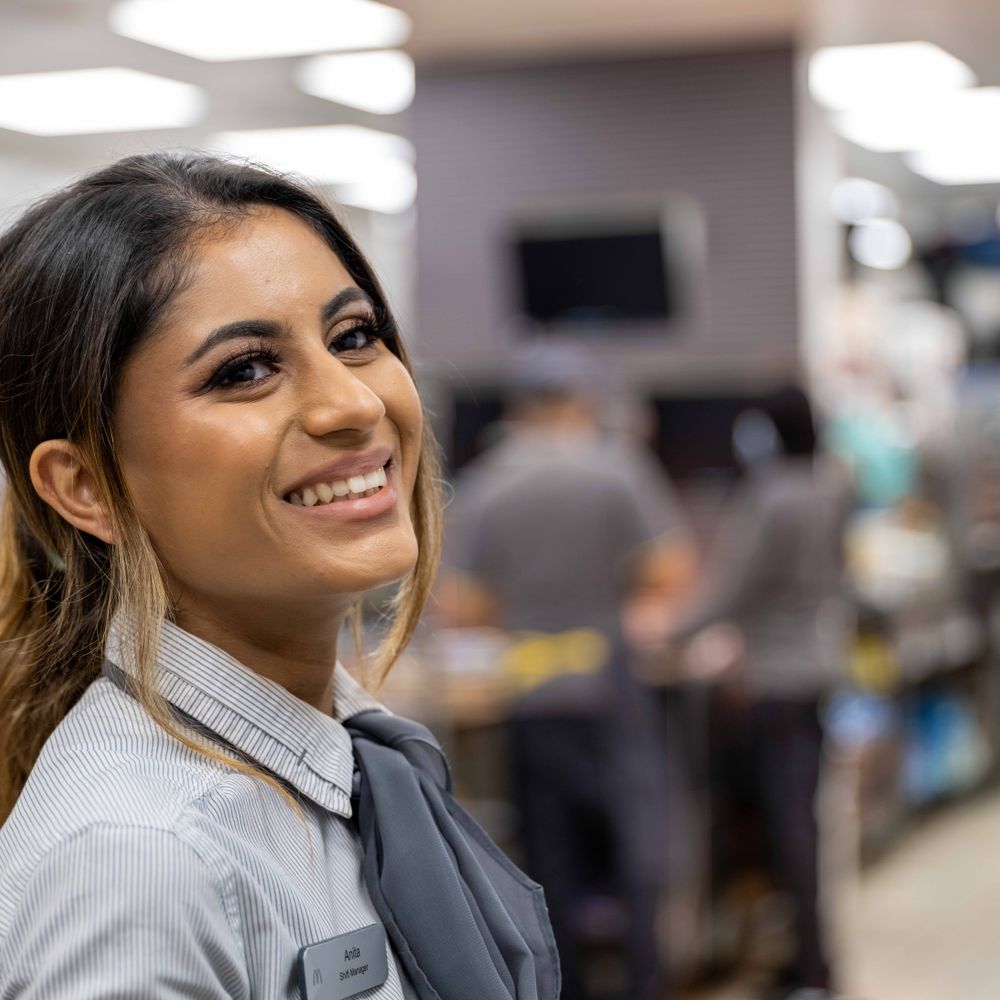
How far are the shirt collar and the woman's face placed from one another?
0.06 meters

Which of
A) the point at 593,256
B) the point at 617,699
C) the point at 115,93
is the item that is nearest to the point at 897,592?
the point at 593,256

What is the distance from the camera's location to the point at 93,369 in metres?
1.18

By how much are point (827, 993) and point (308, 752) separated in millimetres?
3814

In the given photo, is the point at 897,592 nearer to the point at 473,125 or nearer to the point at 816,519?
the point at 816,519

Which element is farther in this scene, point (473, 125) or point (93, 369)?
point (473, 125)

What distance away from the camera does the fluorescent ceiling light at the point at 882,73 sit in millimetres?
5930

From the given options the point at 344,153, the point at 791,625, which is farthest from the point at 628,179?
the point at 344,153

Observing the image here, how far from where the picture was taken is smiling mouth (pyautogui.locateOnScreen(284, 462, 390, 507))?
1209 mm

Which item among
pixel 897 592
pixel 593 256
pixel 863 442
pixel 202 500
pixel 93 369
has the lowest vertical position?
pixel 897 592

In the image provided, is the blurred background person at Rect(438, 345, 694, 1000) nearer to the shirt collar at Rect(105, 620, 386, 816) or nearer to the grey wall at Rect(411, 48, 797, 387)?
the grey wall at Rect(411, 48, 797, 387)

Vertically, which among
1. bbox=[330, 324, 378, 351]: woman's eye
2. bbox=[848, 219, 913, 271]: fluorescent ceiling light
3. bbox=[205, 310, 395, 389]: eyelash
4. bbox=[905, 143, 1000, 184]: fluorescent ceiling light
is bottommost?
bbox=[848, 219, 913, 271]: fluorescent ceiling light

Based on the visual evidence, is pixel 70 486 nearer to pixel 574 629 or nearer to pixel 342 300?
pixel 342 300

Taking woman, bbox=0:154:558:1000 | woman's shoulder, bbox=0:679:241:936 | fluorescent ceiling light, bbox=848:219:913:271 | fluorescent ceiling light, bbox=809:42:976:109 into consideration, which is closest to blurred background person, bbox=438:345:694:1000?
fluorescent ceiling light, bbox=809:42:976:109

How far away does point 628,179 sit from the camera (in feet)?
20.4
